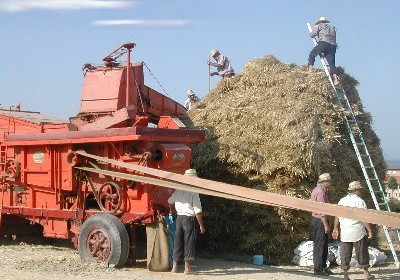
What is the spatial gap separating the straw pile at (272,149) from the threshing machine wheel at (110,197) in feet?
7.52

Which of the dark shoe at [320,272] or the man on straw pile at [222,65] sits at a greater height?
the man on straw pile at [222,65]

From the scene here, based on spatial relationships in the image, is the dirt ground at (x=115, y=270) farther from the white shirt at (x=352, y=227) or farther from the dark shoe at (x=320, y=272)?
the white shirt at (x=352, y=227)

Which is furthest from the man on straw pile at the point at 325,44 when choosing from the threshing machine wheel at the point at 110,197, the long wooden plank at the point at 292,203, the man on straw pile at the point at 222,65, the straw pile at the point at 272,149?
the long wooden plank at the point at 292,203

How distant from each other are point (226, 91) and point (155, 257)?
4633 millimetres

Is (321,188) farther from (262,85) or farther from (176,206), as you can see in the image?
(262,85)

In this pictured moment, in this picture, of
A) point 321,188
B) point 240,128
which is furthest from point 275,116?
point 321,188

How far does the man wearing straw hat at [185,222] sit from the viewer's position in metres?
9.73

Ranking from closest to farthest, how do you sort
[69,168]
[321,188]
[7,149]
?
[321,188], [69,168], [7,149]

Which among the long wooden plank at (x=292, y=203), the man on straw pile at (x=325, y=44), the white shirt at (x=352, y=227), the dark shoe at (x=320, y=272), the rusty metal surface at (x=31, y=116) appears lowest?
the dark shoe at (x=320, y=272)

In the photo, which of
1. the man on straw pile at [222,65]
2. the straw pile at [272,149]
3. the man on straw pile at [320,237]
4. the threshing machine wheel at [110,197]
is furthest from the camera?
the man on straw pile at [222,65]

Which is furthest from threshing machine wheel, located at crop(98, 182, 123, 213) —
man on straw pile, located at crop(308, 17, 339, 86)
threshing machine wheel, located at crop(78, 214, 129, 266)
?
man on straw pile, located at crop(308, 17, 339, 86)

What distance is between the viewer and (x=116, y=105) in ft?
36.1

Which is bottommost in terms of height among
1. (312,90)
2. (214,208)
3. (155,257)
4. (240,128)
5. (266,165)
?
(155,257)

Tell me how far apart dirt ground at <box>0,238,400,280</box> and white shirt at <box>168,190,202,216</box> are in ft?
3.27
